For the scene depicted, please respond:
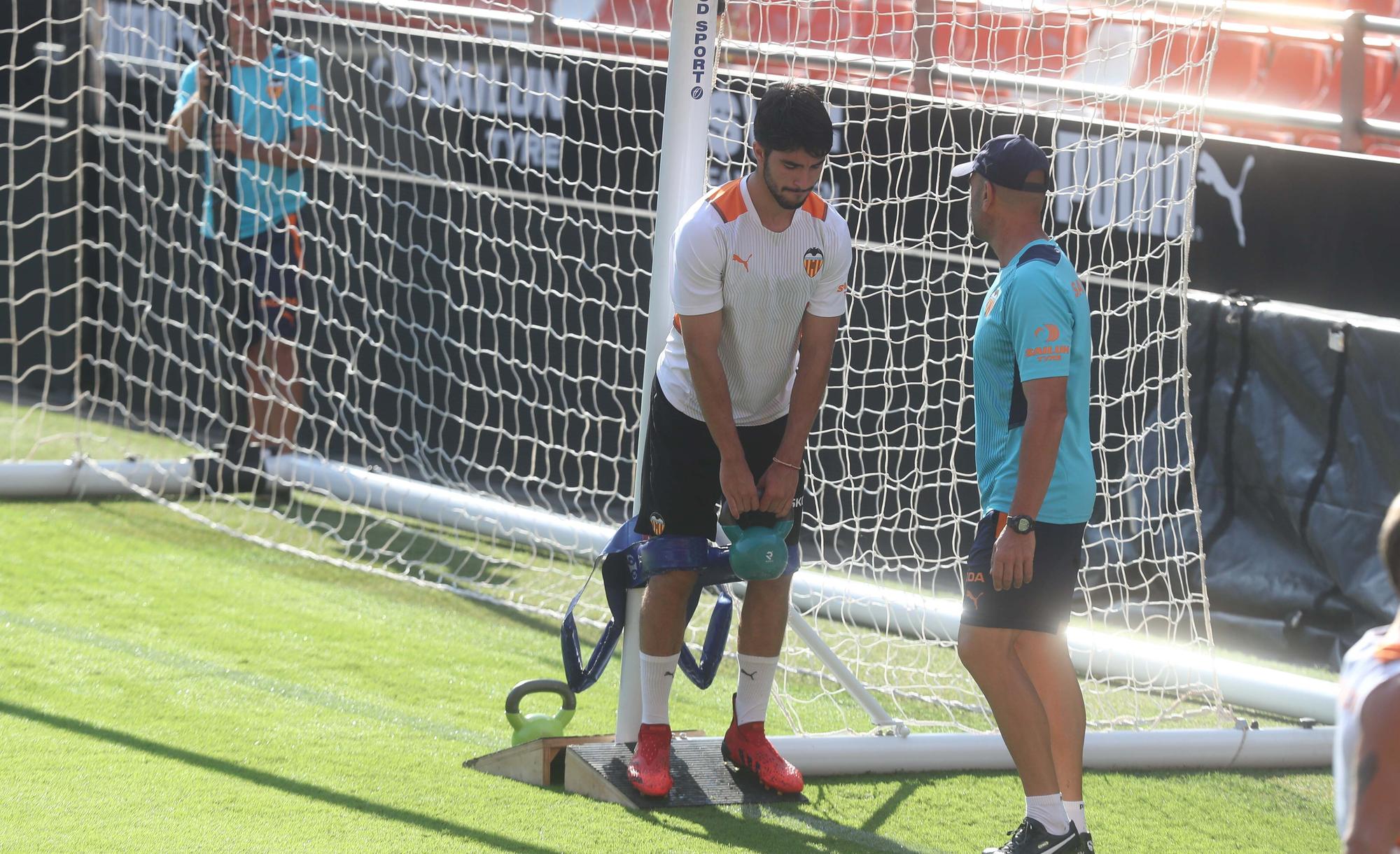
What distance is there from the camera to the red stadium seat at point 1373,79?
304 inches

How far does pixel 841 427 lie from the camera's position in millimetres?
6020

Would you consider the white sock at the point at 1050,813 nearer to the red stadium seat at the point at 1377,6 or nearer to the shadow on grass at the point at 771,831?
the shadow on grass at the point at 771,831

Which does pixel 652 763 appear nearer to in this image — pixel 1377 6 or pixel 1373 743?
pixel 1373 743

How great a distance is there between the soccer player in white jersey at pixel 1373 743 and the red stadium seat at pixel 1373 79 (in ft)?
22.0

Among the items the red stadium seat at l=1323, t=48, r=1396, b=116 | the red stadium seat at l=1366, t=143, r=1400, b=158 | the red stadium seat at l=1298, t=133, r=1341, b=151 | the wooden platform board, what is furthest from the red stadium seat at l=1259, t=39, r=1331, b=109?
the wooden platform board

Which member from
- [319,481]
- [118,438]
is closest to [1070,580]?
[319,481]

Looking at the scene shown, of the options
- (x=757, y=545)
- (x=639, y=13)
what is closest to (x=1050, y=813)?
(x=757, y=545)

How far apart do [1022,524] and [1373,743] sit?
1.69 metres

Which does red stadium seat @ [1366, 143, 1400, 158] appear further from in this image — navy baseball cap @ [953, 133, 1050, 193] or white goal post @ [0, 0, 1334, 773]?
navy baseball cap @ [953, 133, 1050, 193]

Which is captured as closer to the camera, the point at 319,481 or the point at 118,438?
the point at 319,481

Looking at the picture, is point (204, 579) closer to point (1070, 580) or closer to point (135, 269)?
point (1070, 580)

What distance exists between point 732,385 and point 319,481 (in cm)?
370

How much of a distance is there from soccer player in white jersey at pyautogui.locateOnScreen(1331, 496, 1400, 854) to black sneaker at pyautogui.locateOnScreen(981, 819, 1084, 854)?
6.00 ft

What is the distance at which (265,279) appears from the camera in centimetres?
695
